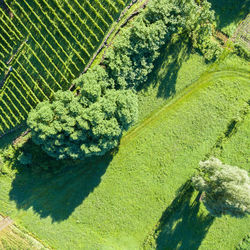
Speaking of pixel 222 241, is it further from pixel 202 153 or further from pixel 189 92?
pixel 189 92

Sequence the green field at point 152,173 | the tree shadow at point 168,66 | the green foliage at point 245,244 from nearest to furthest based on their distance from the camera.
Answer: the tree shadow at point 168,66 < the green field at point 152,173 < the green foliage at point 245,244

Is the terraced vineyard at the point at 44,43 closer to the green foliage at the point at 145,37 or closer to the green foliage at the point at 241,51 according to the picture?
the green foliage at the point at 145,37

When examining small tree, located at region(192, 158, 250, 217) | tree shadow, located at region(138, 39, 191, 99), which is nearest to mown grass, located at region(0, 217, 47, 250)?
small tree, located at region(192, 158, 250, 217)

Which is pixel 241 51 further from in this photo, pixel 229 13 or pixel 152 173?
pixel 152 173

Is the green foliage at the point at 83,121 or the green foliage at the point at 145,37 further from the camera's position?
the green foliage at the point at 145,37

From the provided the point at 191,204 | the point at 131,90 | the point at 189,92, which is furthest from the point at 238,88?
the point at 191,204

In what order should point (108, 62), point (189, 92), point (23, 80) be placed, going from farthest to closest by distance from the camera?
point (189, 92), point (23, 80), point (108, 62)

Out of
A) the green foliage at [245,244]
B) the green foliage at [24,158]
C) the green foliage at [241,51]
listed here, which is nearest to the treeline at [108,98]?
the green foliage at [24,158]

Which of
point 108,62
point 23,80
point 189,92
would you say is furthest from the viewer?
point 189,92
